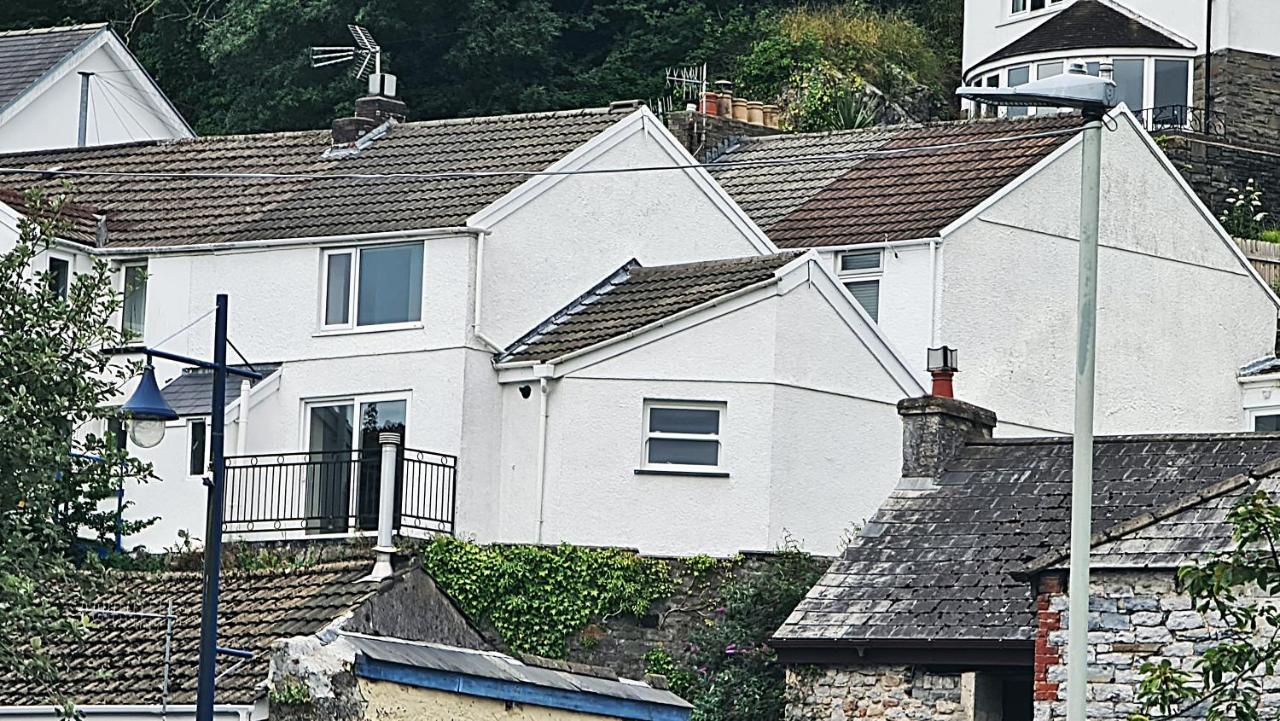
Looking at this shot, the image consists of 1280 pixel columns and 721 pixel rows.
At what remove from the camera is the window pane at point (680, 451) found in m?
33.9

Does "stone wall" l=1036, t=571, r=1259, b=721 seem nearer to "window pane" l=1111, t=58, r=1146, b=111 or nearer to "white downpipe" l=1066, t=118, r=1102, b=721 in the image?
"white downpipe" l=1066, t=118, r=1102, b=721

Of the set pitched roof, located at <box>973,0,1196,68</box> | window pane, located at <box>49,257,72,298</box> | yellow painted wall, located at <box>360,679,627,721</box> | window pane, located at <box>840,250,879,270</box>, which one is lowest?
yellow painted wall, located at <box>360,679,627,721</box>

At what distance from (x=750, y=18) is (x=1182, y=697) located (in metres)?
47.1

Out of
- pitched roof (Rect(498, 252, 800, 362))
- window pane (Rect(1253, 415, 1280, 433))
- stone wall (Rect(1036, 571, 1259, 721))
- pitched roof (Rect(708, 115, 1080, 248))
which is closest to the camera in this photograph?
stone wall (Rect(1036, 571, 1259, 721))

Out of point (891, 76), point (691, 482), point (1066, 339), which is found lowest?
point (691, 482)

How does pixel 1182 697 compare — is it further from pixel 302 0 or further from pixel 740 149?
pixel 302 0

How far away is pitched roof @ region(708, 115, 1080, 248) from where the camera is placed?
3978cm

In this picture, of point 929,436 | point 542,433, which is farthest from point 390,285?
point 929,436

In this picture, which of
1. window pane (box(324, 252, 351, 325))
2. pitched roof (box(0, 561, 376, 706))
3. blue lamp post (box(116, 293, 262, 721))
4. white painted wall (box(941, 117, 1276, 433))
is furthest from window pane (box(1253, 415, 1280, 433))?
blue lamp post (box(116, 293, 262, 721))

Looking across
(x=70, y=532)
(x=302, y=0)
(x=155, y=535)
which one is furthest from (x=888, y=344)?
(x=302, y=0)

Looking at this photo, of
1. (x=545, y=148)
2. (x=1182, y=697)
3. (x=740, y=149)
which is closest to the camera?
(x=1182, y=697)

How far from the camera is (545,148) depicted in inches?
1468

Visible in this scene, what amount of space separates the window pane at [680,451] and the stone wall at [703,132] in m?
12.0

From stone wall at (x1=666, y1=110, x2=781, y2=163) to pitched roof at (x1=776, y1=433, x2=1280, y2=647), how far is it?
57.3 feet
